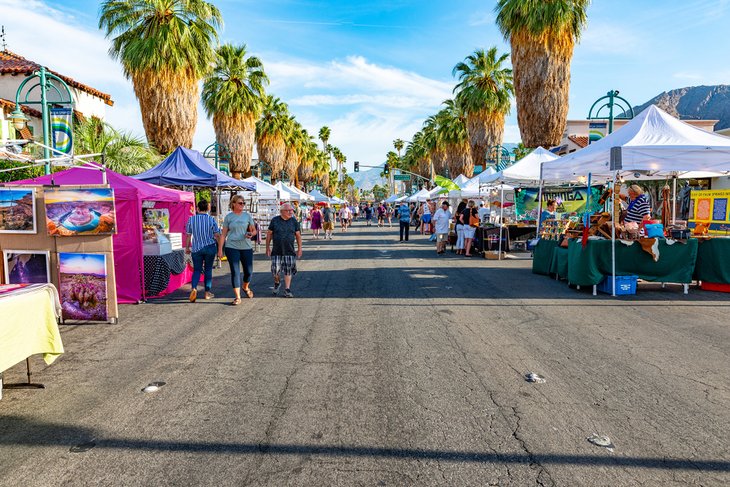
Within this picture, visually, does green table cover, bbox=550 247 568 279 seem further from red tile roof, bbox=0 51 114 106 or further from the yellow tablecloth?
red tile roof, bbox=0 51 114 106

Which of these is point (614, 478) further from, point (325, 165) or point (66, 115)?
point (325, 165)

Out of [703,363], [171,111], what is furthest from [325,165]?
[703,363]

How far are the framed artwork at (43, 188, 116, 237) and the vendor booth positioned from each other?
27.3 ft

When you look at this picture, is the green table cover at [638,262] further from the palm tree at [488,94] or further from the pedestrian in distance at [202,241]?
the palm tree at [488,94]

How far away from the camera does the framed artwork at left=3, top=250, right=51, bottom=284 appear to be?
23.7 ft

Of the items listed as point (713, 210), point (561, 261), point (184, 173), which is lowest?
point (561, 261)

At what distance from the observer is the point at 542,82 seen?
21.5 metres

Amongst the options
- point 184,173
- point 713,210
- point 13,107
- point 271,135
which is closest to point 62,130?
point 184,173

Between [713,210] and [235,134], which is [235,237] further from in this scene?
[235,134]

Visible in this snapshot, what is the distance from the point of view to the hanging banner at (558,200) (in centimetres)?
1859

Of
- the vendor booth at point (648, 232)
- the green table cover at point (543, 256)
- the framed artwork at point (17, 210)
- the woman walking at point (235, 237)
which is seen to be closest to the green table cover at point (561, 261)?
the green table cover at point (543, 256)

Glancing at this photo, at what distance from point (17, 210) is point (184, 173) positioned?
674cm

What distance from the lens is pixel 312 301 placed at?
9062mm

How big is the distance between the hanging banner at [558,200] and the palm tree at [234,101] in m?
17.1
